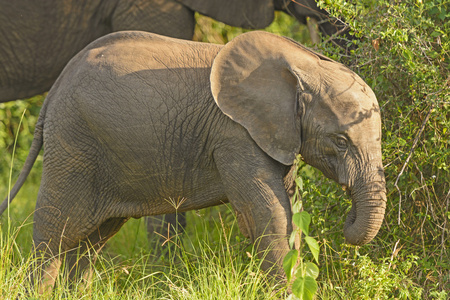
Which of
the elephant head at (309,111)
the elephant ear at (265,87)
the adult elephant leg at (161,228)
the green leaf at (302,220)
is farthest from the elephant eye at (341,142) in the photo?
the adult elephant leg at (161,228)

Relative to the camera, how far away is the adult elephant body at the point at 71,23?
5094 mm

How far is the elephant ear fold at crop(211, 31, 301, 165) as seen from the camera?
3531mm

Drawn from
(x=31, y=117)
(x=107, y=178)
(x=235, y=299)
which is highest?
(x=107, y=178)

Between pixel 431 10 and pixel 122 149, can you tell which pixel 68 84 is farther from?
pixel 431 10

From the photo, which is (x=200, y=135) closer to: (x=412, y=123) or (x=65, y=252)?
(x=65, y=252)

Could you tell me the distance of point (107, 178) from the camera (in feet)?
12.6

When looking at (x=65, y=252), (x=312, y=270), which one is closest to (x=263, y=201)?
(x=312, y=270)

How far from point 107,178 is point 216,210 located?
1.57 meters

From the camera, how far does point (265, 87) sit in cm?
358

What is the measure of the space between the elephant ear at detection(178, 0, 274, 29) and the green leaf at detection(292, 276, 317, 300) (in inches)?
101

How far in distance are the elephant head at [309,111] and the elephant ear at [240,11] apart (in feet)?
4.88

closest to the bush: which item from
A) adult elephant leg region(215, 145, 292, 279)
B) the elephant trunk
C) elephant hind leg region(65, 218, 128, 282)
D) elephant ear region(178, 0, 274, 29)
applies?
the elephant trunk

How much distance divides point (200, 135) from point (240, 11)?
1.66m

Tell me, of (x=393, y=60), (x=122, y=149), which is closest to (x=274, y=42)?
(x=393, y=60)
